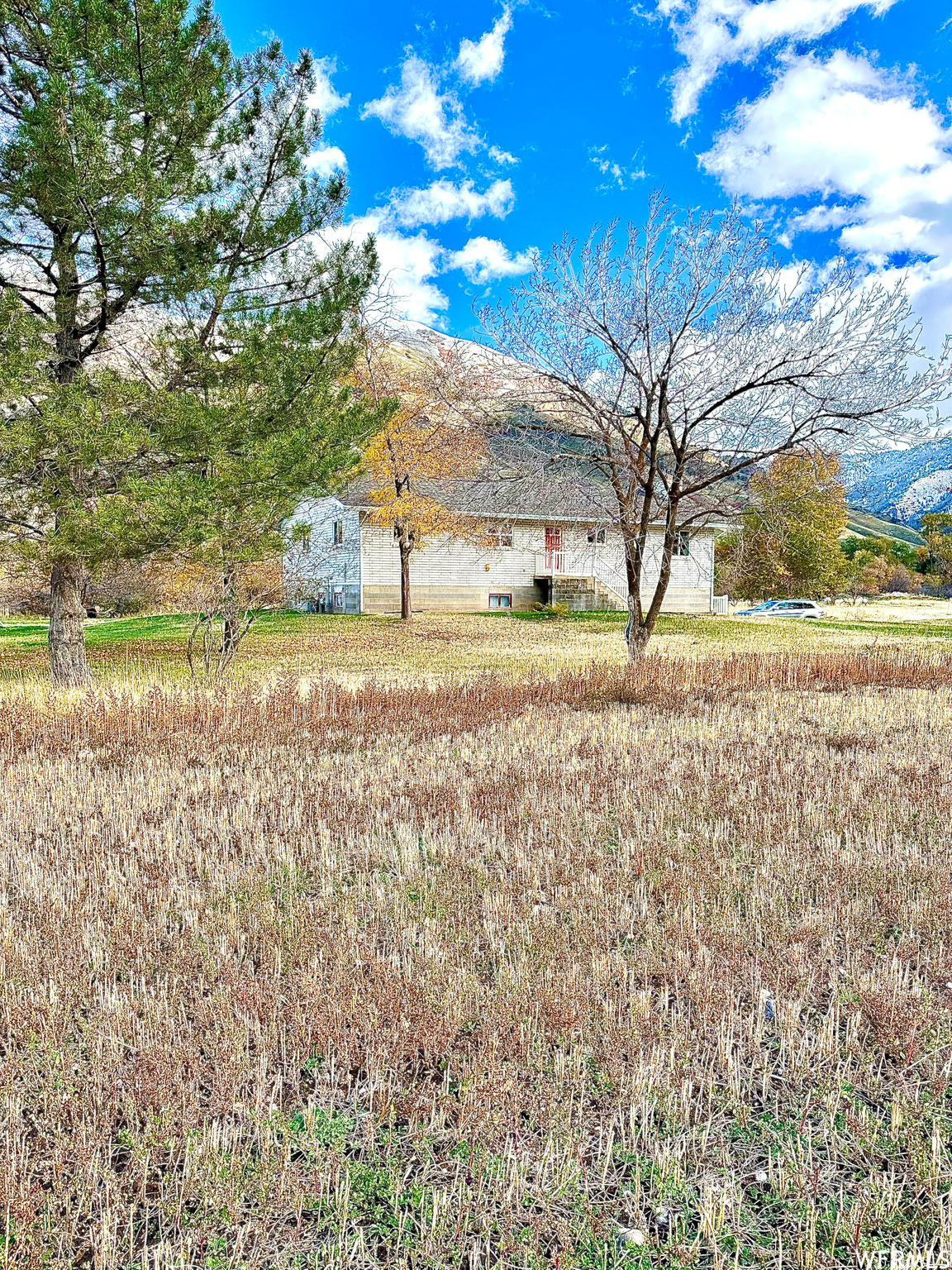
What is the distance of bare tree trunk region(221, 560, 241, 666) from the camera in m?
11.2

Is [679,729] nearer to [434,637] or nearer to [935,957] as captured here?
[935,957]

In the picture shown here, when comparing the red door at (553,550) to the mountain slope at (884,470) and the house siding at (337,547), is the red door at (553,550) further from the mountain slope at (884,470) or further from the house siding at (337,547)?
the mountain slope at (884,470)

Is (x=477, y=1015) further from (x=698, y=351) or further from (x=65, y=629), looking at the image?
(x=698, y=351)

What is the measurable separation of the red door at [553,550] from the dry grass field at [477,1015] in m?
29.1

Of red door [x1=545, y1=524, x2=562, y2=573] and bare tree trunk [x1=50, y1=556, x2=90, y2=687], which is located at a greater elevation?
red door [x1=545, y1=524, x2=562, y2=573]

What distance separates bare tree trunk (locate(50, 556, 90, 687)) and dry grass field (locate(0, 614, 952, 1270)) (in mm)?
6006

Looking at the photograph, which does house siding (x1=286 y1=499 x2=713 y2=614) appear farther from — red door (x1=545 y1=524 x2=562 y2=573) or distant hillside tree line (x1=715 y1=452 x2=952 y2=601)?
distant hillside tree line (x1=715 y1=452 x2=952 y2=601)

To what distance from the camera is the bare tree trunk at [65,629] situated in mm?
12047

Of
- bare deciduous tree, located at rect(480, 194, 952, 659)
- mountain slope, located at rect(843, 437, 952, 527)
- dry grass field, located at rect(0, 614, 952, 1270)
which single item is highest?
bare deciduous tree, located at rect(480, 194, 952, 659)

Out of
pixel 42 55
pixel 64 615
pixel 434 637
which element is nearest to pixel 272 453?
pixel 64 615

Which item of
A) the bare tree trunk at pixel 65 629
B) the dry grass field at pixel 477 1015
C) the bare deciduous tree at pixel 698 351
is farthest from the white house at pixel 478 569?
the dry grass field at pixel 477 1015

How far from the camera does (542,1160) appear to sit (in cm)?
213

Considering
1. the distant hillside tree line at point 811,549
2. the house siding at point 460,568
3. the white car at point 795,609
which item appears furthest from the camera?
the white car at point 795,609

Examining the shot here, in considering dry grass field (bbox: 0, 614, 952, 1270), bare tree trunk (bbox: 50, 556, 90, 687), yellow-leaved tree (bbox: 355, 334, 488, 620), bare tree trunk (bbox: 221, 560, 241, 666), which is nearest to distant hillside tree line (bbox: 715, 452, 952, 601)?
dry grass field (bbox: 0, 614, 952, 1270)
